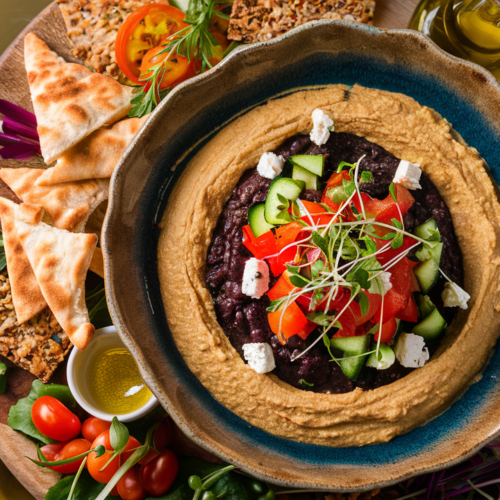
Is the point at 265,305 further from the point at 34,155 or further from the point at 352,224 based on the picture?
the point at 34,155

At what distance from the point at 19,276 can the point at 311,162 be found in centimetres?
226

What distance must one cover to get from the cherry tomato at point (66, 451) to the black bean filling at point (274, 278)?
1.46 metres

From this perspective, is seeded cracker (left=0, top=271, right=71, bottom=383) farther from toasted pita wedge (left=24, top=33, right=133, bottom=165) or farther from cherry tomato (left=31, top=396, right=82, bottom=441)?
A: toasted pita wedge (left=24, top=33, right=133, bottom=165)

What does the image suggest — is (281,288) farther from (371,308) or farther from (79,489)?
(79,489)

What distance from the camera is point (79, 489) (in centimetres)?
327

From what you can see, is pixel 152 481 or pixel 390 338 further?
pixel 152 481

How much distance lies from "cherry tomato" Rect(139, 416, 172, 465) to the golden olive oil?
0.23 m

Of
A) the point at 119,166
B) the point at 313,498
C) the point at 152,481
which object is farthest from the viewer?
the point at 313,498

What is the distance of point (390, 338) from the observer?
9.32ft

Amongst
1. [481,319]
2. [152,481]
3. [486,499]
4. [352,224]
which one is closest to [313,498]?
[152,481]

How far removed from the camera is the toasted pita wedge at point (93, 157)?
3.29m

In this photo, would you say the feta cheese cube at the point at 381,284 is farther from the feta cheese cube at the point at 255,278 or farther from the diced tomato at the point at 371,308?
the feta cheese cube at the point at 255,278

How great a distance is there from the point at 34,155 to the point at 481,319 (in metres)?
3.61

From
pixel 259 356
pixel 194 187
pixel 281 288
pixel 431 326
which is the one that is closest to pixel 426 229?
pixel 431 326
